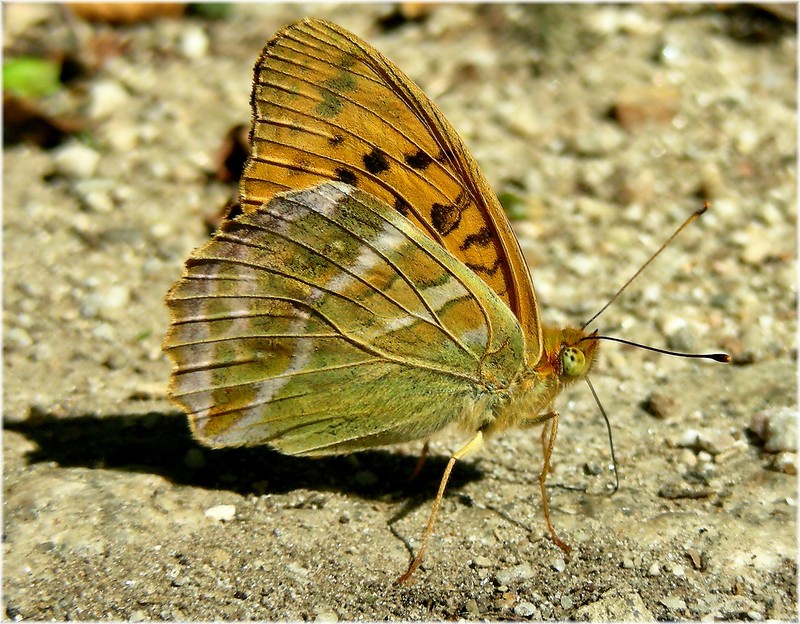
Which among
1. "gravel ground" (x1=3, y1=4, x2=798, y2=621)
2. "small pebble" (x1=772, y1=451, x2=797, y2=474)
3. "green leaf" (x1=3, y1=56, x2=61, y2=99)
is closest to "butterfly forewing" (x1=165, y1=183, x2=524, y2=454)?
"gravel ground" (x1=3, y1=4, x2=798, y2=621)

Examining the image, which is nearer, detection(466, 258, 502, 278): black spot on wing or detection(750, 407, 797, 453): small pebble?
detection(466, 258, 502, 278): black spot on wing

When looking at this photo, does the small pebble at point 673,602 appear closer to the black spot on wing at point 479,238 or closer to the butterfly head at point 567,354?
the butterfly head at point 567,354

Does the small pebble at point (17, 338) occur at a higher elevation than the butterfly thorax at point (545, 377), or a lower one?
lower

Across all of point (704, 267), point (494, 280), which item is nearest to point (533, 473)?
point (494, 280)

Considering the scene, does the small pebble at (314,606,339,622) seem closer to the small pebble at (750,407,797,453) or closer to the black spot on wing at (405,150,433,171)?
the black spot on wing at (405,150,433,171)

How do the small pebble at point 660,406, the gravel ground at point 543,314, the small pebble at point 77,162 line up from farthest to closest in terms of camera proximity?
the small pebble at point 77,162 < the small pebble at point 660,406 < the gravel ground at point 543,314

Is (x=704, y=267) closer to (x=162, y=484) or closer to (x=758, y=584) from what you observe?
(x=758, y=584)

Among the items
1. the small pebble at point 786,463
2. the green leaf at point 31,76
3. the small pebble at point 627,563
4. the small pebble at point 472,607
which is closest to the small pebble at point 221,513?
the small pebble at point 472,607
